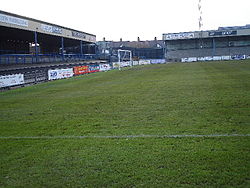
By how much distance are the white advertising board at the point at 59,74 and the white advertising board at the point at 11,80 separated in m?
6.33

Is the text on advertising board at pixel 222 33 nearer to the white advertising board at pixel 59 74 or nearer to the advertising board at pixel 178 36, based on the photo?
the advertising board at pixel 178 36

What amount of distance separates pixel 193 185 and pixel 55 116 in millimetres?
7598

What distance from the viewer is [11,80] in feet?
84.1

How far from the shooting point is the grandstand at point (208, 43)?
86.8 metres

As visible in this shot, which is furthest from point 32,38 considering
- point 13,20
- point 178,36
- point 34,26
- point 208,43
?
point 208,43

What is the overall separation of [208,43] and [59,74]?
2738 inches

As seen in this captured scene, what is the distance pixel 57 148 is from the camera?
6.64m

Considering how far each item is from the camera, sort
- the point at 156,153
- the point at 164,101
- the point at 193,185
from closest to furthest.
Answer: the point at 193,185
the point at 156,153
the point at 164,101

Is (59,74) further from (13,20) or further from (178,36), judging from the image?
(178,36)

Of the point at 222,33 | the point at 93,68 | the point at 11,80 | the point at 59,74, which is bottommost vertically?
the point at 11,80

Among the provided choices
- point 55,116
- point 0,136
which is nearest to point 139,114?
point 55,116

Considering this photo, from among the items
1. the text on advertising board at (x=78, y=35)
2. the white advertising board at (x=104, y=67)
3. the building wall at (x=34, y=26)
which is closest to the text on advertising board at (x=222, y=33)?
the text on advertising board at (x=78, y=35)

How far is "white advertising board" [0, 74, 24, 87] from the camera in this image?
80.0ft

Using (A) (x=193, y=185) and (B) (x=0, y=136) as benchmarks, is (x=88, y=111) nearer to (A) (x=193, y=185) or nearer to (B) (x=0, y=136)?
(B) (x=0, y=136)
